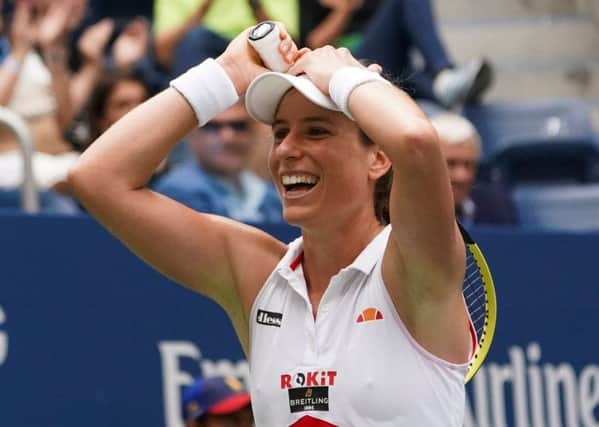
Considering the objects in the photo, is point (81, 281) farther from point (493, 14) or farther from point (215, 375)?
point (493, 14)

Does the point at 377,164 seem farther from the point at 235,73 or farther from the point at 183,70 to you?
the point at 183,70

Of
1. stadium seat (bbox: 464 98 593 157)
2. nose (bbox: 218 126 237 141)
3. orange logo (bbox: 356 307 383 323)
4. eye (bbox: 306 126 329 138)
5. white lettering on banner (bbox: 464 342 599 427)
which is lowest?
orange logo (bbox: 356 307 383 323)

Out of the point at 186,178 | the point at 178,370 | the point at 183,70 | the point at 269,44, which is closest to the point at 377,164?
the point at 269,44

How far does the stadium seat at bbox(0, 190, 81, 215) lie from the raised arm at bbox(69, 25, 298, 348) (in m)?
2.16

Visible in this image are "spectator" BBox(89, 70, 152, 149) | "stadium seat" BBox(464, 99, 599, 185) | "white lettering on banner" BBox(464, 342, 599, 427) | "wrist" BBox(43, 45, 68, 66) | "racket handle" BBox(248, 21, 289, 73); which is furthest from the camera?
"stadium seat" BBox(464, 99, 599, 185)

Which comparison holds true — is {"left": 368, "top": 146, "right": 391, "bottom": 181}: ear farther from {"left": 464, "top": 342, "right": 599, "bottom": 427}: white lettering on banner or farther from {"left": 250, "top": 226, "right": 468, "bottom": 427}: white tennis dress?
{"left": 464, "top": 342, "right": 599, "bottom": 427}: white lettering on banner

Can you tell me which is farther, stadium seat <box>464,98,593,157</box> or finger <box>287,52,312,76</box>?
stadium seat <box>464,98,593,157</box>

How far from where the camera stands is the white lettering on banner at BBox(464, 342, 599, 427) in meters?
5.37

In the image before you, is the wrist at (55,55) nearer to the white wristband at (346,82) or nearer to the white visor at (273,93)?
the white visor at (273,93)

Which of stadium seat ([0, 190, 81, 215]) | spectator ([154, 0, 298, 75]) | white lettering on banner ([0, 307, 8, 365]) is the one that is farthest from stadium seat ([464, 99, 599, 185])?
white lettering on banner ([0, 307, 8, 365])

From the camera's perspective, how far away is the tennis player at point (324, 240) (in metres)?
3.11

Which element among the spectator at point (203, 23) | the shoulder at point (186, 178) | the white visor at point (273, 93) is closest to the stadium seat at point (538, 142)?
the spectator at point (203, 23)

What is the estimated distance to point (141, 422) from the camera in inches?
203

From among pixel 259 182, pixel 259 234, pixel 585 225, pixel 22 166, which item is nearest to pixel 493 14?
pixel 585 225
